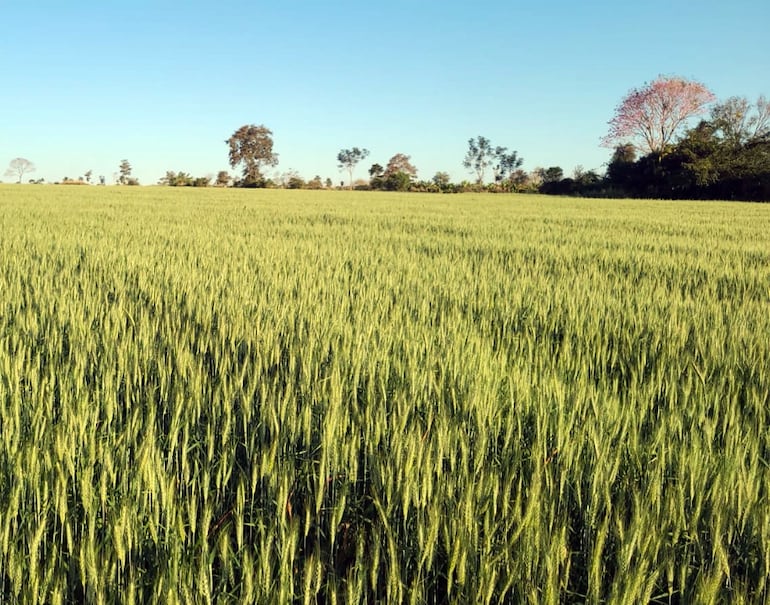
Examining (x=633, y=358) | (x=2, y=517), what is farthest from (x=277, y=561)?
(x=633, y=358)

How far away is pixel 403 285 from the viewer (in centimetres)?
388

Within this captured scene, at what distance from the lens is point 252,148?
7056 centimetres

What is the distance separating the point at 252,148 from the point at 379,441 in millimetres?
73308

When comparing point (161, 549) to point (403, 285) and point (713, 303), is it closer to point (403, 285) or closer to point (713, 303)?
point (403, 285)

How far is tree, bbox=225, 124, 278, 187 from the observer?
7025 cm

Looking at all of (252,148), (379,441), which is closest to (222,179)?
(252,148)

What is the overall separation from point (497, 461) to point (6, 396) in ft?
4.84

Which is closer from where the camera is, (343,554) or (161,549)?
(161,549)

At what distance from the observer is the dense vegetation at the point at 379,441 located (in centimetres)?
97

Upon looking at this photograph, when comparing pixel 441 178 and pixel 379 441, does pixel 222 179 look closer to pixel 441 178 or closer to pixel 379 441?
pixel 441 178

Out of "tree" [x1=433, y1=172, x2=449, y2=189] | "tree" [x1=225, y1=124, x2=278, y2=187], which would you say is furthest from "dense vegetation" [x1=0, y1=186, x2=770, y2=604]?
"tree" [x1=225, y1=124, x2=278, y2=187]

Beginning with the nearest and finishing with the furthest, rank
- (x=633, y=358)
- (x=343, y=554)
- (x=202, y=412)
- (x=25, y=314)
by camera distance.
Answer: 1. (x=343, y=554)
2. (x=202, y=412)
3. (x=633, y=358)
4. (x=25, y=314)

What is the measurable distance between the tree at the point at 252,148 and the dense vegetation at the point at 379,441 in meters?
69.2

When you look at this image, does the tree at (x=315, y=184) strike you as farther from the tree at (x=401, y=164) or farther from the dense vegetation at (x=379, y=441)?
the dense vegetation at (x=379, y=441)
